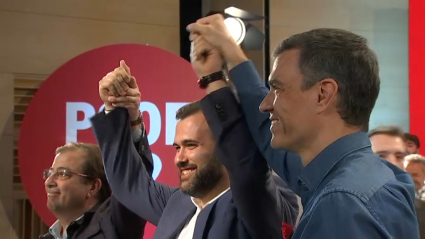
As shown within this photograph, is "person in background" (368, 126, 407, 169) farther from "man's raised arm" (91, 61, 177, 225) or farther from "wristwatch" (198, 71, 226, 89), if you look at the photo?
"wristwatch" (198, 71, 226, 89)

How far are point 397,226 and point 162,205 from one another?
1172 mm

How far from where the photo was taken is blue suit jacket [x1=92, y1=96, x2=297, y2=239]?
4.33 feet

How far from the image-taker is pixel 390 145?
9.25 ft

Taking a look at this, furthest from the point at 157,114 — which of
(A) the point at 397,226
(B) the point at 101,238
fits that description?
(A) the point at 397,226

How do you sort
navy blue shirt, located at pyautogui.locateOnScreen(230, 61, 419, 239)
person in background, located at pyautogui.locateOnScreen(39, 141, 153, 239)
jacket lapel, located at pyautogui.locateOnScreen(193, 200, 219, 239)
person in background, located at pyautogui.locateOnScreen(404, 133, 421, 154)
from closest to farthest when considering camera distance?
navy blue shirt, located at pyautogui.locateOnScreen(230, 61, 419, 239)
jacket lapel, located at pyautogui.locateOnScreen(193, 200, 219, 239)
person in background, located at pyautogui.locateOnScreen(39, 141, 153, 239)
person in background, located at pyautogui.locateOnScreen(404, 133, 421, 154)

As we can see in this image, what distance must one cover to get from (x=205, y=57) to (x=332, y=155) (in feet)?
1.48

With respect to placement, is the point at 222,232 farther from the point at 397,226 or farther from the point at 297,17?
the point at 297,17

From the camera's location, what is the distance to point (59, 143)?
10.1ft

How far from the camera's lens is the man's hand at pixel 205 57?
1.33 metres

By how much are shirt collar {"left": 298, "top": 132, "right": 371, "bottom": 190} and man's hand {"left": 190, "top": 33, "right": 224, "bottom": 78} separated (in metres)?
0.40

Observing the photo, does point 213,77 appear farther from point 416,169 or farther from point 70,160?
point 416,169

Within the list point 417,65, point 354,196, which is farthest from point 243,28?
point 354,196

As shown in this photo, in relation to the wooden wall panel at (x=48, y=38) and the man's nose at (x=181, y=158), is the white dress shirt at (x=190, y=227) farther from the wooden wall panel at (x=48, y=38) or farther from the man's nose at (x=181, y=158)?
the wooden wall panel at (x=48, y=38)

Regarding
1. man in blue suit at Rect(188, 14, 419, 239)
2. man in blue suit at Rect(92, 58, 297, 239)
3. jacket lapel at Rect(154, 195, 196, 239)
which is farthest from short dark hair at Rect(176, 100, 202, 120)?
man in blue suit at Rect(188, 14, 419, 239)
